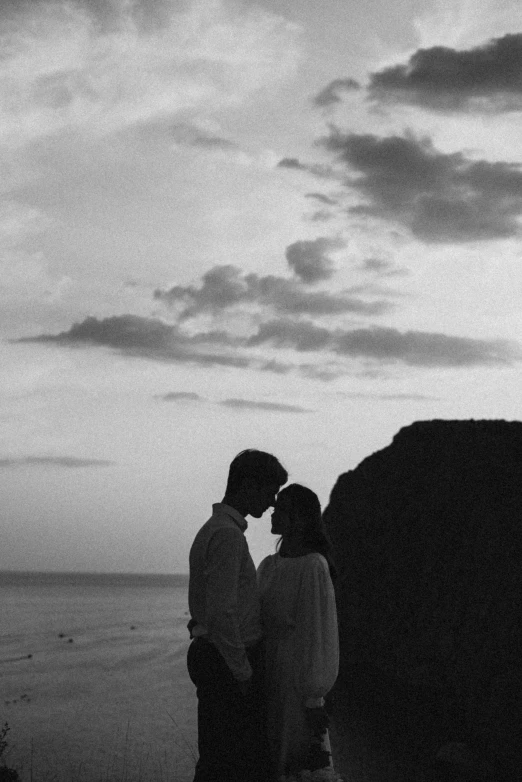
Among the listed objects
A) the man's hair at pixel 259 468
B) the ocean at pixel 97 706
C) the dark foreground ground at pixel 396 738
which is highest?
the man's hair at pixel 259 468

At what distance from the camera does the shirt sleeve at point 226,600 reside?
248 inches

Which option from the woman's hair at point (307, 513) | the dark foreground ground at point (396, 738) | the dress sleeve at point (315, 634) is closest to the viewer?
the dress sleeve at point (315, 634)

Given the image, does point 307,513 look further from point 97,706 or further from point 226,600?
point 97,706

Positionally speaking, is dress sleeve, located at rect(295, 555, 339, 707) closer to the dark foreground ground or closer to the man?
the man

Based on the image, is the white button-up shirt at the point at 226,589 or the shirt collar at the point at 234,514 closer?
the white button-up shirt at the point at 226,589

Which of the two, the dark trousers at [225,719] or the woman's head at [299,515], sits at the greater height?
the woman's head at [299,515]

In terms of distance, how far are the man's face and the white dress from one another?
682 millimetres

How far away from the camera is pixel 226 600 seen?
629cm

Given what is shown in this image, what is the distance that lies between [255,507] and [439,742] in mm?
20917

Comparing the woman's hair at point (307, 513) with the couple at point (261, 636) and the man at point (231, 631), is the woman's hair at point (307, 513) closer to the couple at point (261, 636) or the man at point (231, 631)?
the couple at point (261, 636)

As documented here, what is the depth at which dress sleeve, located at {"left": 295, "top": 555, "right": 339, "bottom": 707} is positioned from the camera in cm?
678

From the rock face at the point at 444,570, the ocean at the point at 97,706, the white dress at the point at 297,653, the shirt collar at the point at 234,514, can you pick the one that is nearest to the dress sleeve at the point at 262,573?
the white dress at the point at 297,653

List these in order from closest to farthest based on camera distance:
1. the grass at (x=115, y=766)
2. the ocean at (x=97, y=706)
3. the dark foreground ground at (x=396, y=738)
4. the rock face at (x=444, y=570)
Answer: the dark foreground ground at (x=396, y=738), the grass at (x=115, y=766), the rock face at (x=444, y=570), the ocean at (x=97, y=706)

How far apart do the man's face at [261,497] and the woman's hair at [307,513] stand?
0.50 m
